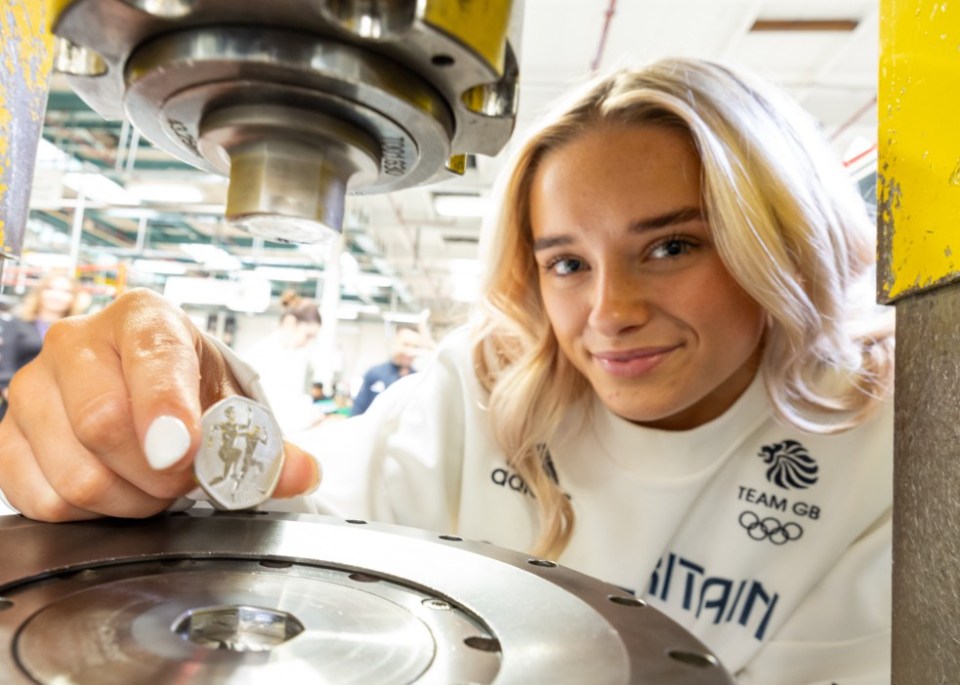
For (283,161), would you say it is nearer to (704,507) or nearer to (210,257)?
(704,507)

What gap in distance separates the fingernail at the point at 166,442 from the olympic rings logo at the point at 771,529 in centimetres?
70

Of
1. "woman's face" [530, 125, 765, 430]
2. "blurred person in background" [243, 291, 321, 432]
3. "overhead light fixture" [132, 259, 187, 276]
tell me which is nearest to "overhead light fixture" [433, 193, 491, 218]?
"blurred person in background" [243, 291, 321, 432]

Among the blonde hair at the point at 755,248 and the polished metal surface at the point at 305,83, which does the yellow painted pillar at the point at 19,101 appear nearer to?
the polished metal surface at the point at 305,83

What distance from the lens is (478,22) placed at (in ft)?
1.00

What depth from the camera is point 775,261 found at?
895 millimetres

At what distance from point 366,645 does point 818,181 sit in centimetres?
88

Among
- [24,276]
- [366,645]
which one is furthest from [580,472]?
[24,276]

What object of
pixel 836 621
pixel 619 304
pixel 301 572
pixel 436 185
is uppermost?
pixel 436 185

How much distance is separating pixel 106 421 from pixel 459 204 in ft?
14.9

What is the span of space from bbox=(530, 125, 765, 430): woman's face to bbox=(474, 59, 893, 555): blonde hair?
29mm

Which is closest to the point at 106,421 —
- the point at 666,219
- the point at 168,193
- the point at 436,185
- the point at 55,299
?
the point at 666,219

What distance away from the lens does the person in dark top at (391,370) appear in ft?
13.1

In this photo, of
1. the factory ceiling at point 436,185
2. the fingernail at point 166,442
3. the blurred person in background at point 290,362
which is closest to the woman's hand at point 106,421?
the fingernail at point 166,442

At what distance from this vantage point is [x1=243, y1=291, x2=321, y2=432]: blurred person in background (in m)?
3.71
